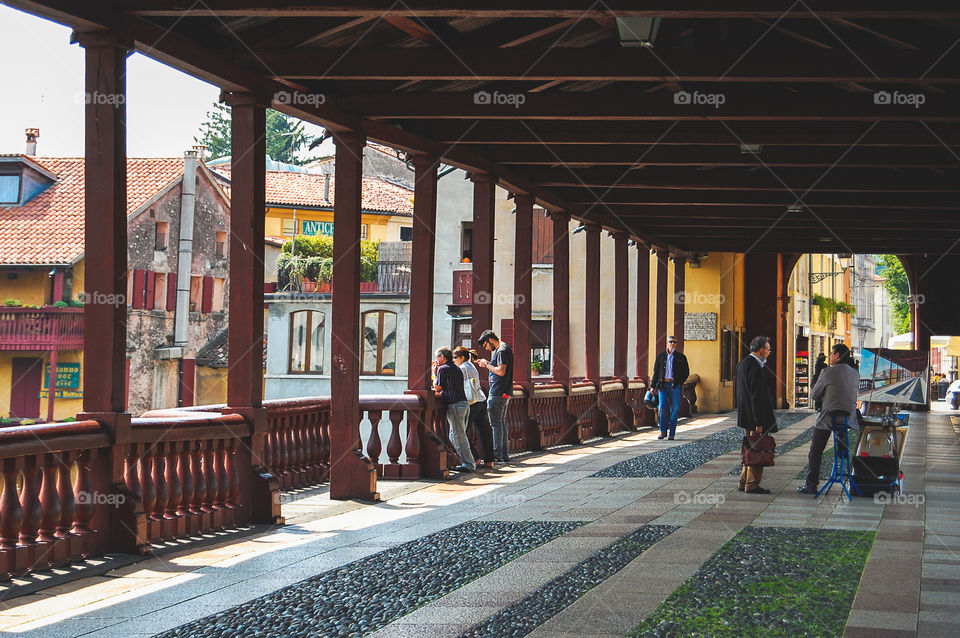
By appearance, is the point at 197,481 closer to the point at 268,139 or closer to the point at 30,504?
the point at 30,504

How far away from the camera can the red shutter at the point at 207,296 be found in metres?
43.1

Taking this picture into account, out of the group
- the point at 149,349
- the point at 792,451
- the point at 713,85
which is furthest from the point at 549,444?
the point at 149,349

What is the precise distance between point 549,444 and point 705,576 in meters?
9.98

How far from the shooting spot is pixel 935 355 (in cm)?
7019

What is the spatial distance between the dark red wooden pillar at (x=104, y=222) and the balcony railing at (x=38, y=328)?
30.6 meters

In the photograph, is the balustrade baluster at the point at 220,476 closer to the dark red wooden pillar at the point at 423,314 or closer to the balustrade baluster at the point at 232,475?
the balustrade baluster at the point at 232,475

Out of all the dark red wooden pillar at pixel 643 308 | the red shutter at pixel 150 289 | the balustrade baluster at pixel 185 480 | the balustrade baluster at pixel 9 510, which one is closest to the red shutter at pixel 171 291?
the red shutter at pixel 150 289

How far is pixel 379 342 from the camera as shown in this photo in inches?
1462

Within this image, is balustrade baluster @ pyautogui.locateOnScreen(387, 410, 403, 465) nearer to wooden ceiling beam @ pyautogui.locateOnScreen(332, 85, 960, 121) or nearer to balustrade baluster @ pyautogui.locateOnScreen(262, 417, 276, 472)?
balustrade baluster @ pyautogui.locateOnScreen(262, 417, 276, 472)

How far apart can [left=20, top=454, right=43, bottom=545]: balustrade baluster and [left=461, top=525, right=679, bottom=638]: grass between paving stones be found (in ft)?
9.19

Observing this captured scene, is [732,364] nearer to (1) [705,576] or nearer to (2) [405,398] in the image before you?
(2) [405,398]

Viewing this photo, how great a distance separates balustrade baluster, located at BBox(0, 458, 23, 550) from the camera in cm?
640

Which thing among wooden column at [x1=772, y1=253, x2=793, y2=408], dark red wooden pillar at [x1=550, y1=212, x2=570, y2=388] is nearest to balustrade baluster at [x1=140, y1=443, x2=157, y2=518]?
dark red wooden pillar at [x1=550, y1=212, x2=570, y2=388]

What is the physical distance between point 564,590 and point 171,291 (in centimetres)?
3718
